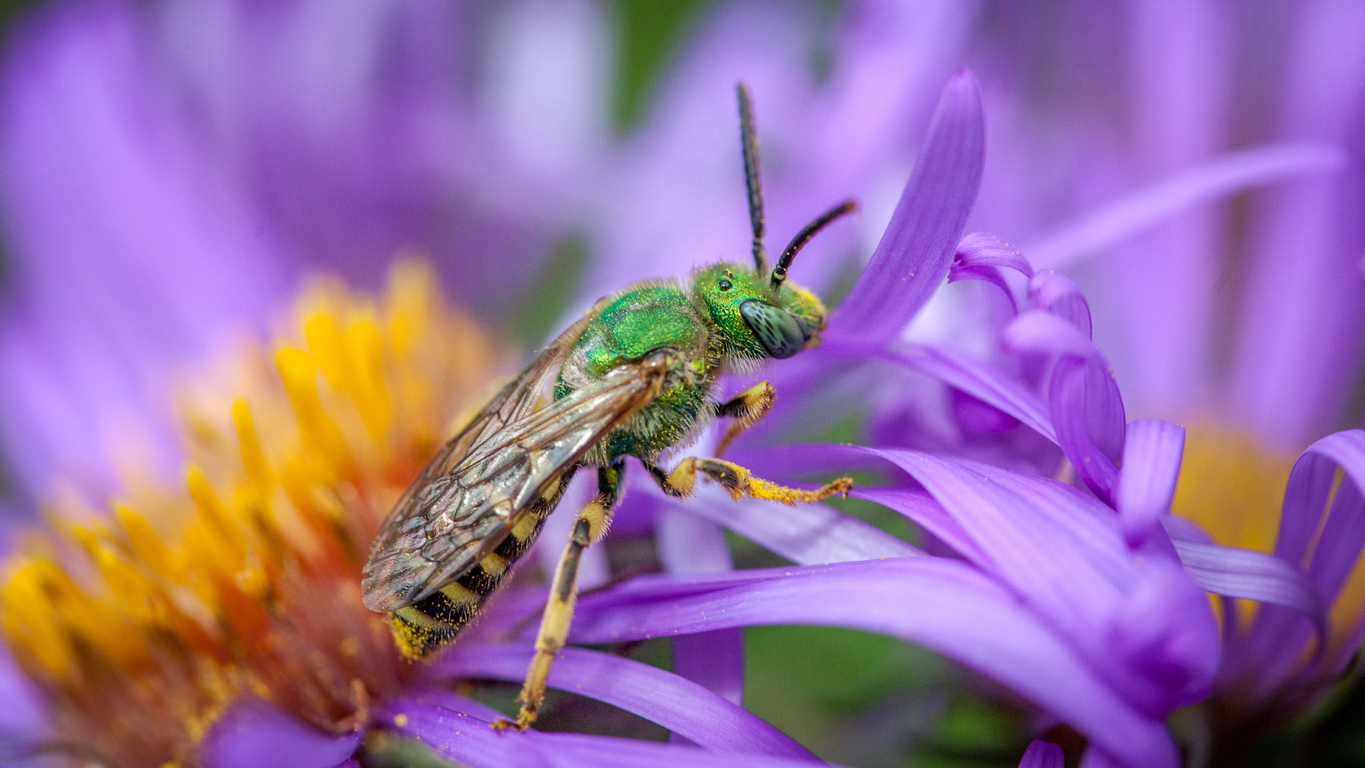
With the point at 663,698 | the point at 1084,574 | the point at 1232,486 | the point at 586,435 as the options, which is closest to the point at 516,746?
the point at 663,698

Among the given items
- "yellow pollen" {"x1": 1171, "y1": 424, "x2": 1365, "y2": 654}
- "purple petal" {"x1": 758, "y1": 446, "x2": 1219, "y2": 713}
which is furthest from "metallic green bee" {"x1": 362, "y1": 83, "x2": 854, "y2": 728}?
"yellow pollen" {"x1": 1171, "y1": 424, "x2": 1365, "y2": 654}

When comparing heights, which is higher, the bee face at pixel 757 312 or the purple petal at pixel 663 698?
the bee face at pixel 757 312

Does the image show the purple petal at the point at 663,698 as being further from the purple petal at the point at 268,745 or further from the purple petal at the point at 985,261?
the purple petal at the point at 985,261

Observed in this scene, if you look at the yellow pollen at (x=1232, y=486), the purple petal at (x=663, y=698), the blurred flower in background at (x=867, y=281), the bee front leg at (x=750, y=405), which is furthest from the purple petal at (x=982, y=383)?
the yellow pollen at (x=1232, y=486)

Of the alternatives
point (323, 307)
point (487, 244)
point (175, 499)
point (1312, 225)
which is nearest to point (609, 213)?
point (487, 244)

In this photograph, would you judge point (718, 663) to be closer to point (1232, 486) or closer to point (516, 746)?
point (516, 746)

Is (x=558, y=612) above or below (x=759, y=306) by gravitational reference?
below
